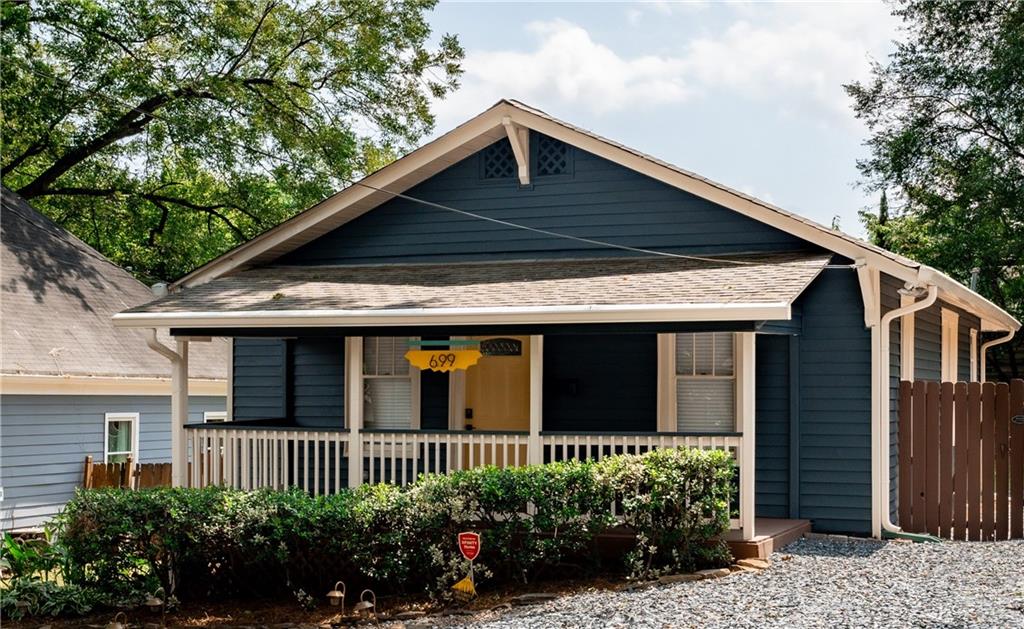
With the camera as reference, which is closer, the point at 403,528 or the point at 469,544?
the point at 469,544

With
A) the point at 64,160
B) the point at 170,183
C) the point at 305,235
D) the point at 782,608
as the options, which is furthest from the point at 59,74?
the point at 782,608

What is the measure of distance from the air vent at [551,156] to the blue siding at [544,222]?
9 cm

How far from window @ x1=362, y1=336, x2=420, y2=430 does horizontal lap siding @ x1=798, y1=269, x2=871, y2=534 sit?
16.0 feet

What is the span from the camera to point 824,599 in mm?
8617

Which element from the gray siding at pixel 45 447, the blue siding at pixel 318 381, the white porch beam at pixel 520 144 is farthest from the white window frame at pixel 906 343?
the gray siding at pixel 45 447

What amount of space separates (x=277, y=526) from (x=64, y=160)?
16.0 m

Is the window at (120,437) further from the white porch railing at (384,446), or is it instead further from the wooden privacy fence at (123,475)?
the white porch railing at (384,446)

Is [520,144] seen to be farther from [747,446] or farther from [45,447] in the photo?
[45,447]

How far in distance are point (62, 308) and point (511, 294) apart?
9001 millimetres

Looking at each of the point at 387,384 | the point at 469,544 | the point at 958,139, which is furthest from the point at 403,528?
the point at 958,139

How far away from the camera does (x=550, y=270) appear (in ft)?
43.1

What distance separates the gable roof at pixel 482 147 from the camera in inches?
472

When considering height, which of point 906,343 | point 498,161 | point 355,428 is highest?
point 498,161

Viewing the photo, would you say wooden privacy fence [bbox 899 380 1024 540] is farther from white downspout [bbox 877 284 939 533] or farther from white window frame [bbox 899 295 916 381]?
white window frame [bbox 899 295 916 381]
